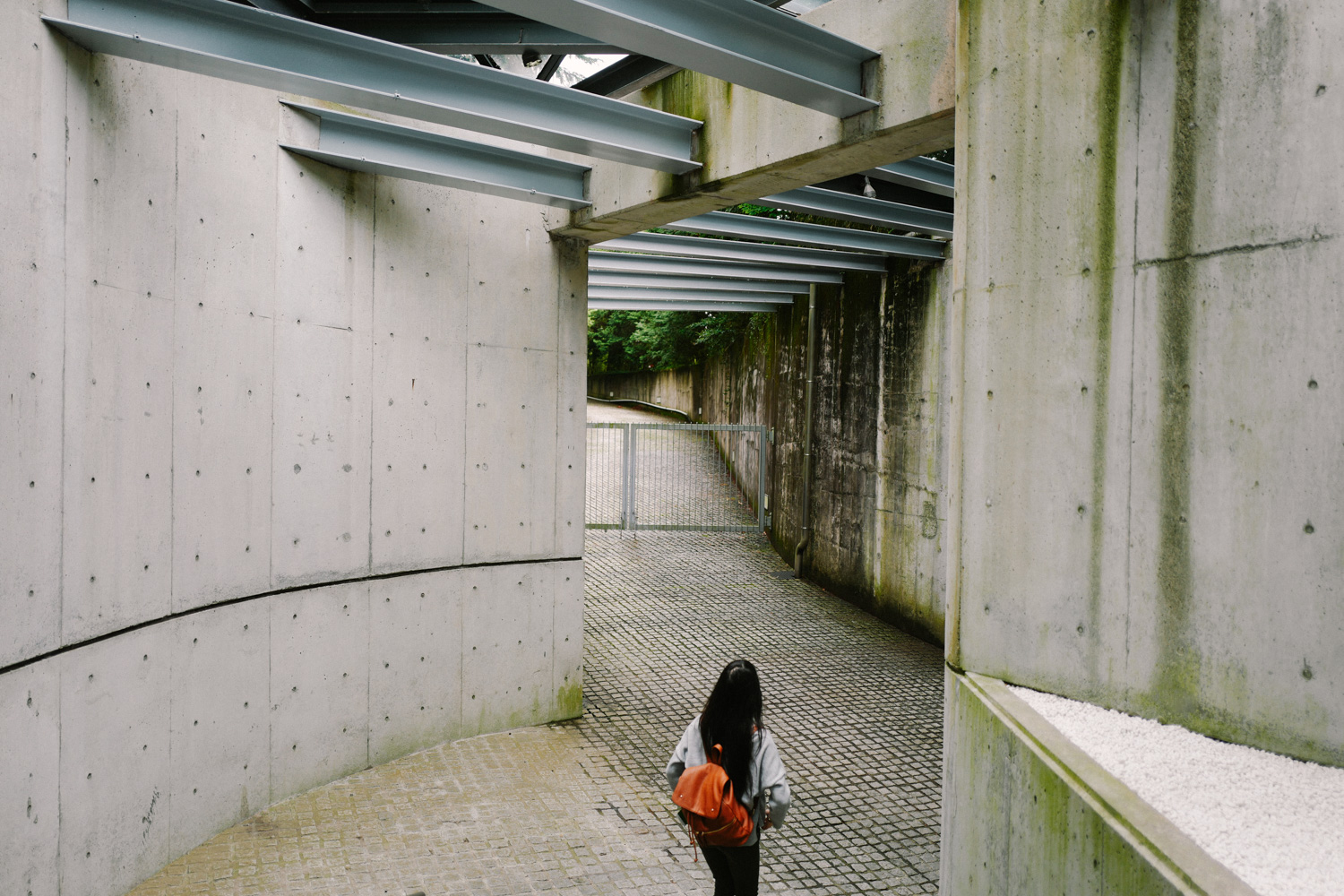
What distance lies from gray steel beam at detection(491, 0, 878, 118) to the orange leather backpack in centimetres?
328

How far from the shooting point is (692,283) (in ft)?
39.8

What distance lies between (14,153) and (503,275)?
3.63 metres

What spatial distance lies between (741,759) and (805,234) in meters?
6.41

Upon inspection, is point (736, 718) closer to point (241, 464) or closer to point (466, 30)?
point (241, 464)

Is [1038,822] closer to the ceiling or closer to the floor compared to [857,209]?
closer to the floor

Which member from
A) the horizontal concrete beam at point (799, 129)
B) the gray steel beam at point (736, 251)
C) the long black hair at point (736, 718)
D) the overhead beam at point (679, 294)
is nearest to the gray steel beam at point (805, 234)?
the gray steel beam at point (736, 251)

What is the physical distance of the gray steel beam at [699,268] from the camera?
10258 mm

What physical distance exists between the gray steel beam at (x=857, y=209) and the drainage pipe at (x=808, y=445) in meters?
4.52

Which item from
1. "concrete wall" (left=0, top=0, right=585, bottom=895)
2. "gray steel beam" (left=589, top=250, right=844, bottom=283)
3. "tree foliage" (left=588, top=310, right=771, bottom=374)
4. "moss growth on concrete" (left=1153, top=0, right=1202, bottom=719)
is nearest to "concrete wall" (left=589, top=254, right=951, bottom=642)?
"gray steel beam" (left=589, top=250, right=844, bottom=283)

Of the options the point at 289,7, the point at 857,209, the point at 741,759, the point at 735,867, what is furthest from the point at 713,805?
the point at 857,209

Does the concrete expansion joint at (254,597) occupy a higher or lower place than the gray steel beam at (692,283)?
lower

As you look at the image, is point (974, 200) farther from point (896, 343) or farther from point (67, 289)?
point (896, 343)

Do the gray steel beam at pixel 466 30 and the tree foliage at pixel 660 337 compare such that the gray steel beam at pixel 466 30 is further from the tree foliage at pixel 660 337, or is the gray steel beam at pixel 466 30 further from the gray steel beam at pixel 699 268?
the tree foliage at pixel 660 337

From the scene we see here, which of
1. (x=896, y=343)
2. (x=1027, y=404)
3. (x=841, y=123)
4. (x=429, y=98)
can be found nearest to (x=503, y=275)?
(x=429, y=98)
